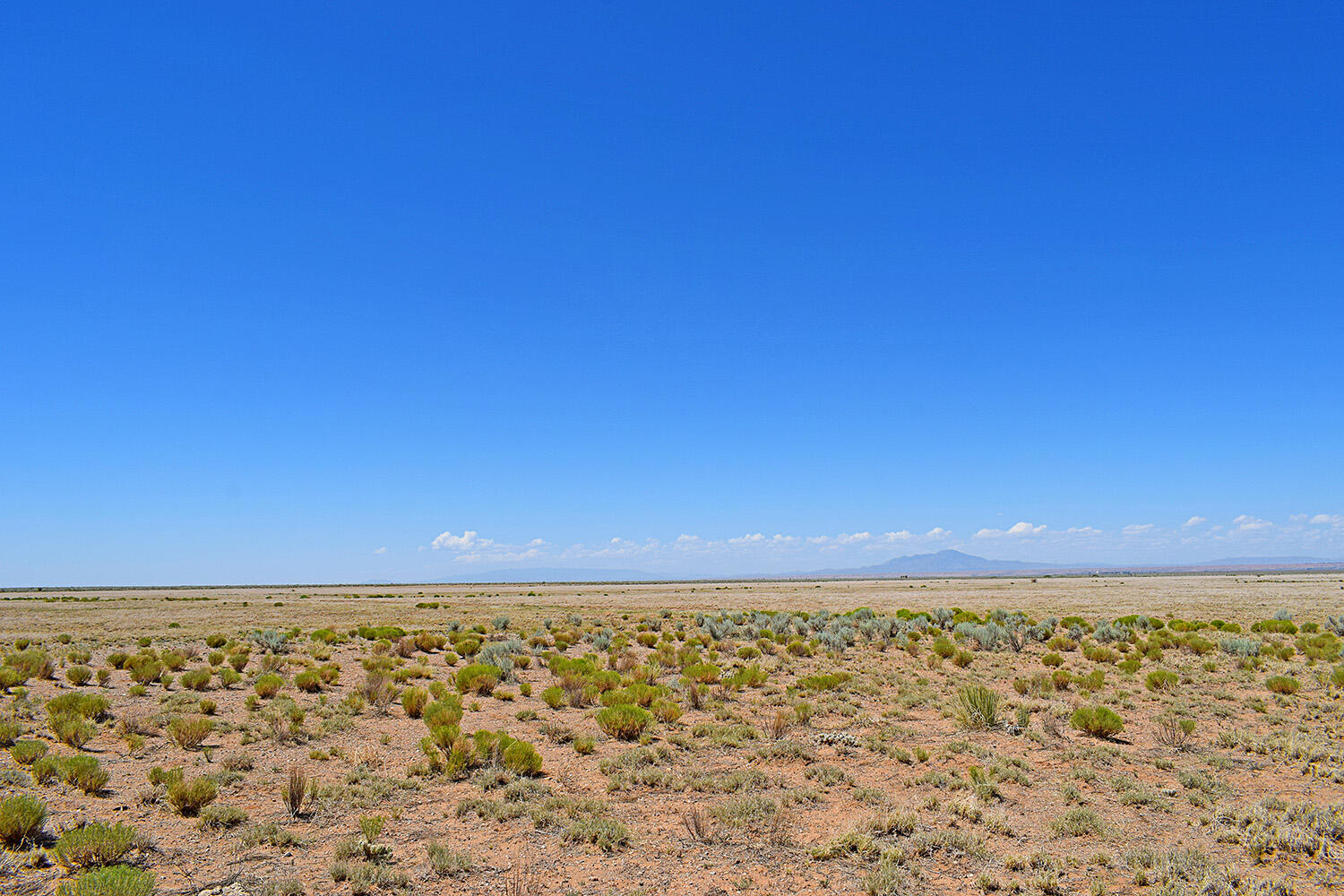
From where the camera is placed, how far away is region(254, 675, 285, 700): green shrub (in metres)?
15.8

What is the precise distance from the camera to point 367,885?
21.2 feet

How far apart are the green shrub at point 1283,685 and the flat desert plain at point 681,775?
5cm

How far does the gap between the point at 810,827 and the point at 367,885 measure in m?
4.98

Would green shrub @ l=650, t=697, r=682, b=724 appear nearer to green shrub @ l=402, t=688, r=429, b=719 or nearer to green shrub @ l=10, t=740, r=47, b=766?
green shrub @ l=402, t=688, r=429, b=719

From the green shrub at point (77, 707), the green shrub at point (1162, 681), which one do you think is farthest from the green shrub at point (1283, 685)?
the green shrub at point (77, 707)

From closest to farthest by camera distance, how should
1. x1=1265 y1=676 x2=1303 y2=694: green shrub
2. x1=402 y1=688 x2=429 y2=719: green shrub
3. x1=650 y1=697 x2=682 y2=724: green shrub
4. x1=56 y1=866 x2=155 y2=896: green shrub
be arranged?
x1=56 y1=866 x2=155 y2=896: green shrub < x1=650 y1=697 x2=682 y2=724: green shrub < x1=402 y1=688 x2=429 y2=719: green shrub < x1=1265 y1=676 x2=1303 y2=694: green shrub

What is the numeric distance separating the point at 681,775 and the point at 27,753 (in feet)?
33.1

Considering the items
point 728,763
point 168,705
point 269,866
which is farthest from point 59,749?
point 728,763

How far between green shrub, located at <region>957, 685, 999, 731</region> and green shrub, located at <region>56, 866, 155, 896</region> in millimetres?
12362

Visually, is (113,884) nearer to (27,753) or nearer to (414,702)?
(27,753)

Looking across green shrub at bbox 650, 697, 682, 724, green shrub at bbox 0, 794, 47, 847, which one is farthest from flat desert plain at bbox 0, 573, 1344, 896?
green shrub at bbox 650, 697, 682, 724

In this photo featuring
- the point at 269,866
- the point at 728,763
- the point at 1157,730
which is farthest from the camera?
the point at 1157,730

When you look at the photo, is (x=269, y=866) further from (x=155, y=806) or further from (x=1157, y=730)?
(x=1157, y=730)

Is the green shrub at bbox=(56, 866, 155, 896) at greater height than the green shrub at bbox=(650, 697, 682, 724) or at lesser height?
greater
